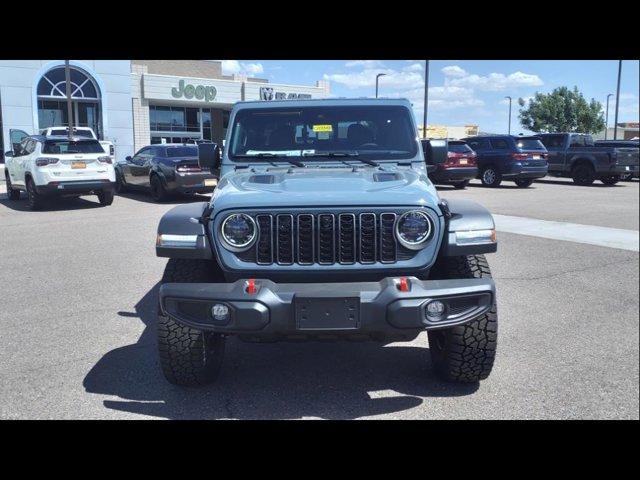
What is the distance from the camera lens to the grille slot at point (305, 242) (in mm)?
3523

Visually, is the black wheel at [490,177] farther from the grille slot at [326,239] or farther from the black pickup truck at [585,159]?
the grille slot at [326,239]

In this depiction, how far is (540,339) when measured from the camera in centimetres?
475

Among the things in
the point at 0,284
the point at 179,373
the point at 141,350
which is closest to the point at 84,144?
the point at 0,284

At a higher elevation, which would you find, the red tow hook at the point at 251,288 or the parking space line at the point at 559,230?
the red tow hook at the point at 251,288

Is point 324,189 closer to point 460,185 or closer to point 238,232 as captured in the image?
point 238,232

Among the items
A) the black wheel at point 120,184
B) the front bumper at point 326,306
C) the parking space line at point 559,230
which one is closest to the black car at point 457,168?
the parking space line at point 559,230

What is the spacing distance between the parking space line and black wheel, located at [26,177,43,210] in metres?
9.96

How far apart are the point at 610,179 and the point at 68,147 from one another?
16.3m

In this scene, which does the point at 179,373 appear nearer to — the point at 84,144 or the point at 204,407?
the point at 204,407

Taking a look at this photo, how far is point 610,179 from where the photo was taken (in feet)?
65.3

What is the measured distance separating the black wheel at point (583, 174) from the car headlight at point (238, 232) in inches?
770
